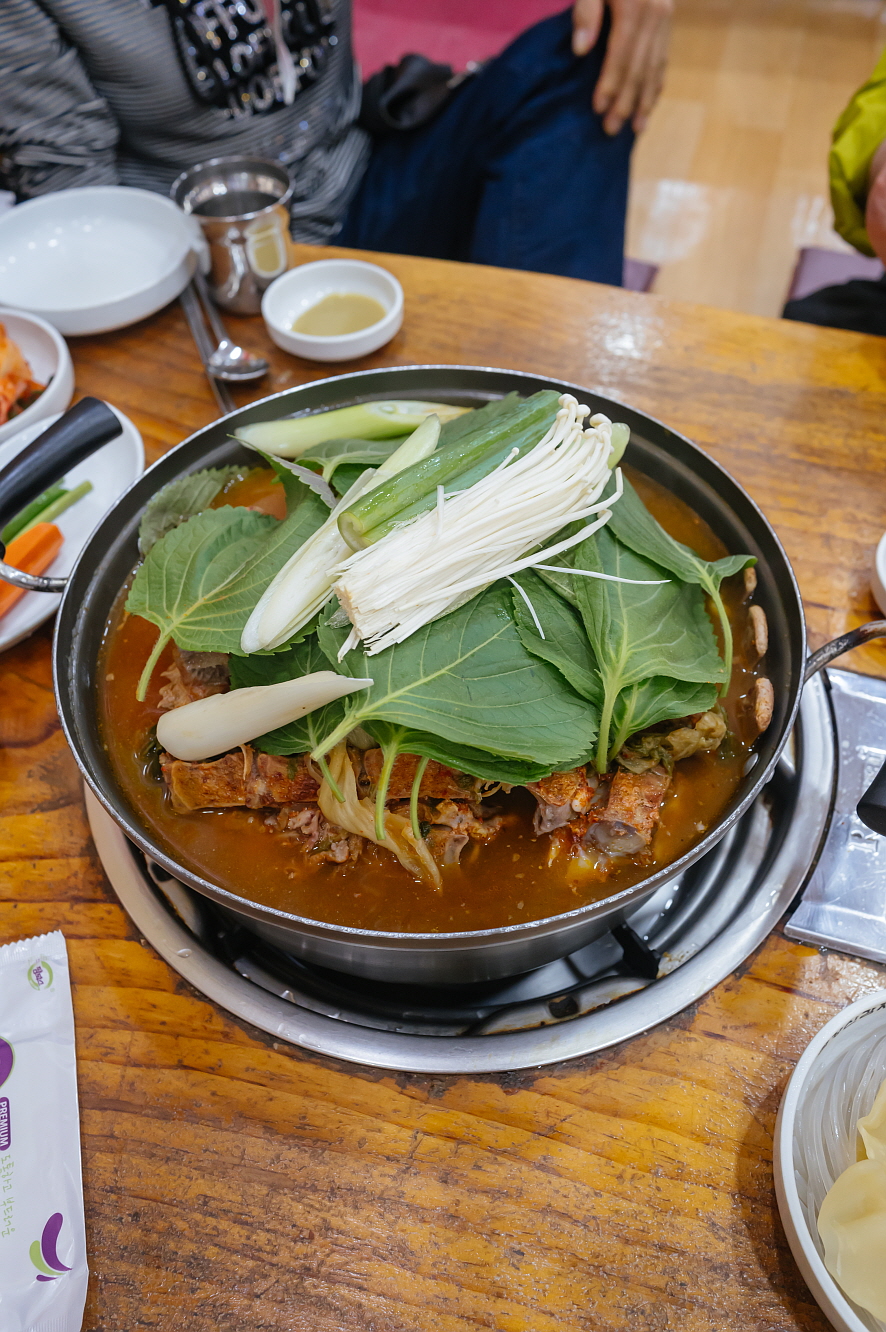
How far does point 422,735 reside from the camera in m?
1.07

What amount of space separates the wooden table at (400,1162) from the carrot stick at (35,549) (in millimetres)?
455

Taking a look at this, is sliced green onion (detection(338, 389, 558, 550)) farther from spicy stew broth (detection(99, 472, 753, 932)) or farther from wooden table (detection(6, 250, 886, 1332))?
wooden table (detection(6, 250, 886, 1332))

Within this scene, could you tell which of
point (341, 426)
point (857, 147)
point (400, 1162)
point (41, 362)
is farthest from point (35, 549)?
point (857, 147)

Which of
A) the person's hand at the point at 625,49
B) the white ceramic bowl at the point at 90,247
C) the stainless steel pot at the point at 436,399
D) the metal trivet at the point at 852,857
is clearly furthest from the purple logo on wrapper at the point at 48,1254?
the person's hand at the point at 625,49

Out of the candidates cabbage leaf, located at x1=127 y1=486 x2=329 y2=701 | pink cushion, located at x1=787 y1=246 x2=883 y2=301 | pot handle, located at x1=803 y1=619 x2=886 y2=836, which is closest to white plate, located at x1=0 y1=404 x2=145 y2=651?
cabbage leaf, located at x1=127 y1=486 x2=329 y2=701

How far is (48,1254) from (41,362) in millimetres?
1930

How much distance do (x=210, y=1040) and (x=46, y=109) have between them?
2.77 m

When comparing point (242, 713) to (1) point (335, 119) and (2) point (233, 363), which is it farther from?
(1) point (335, 119)

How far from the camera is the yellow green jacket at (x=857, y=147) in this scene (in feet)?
7.00

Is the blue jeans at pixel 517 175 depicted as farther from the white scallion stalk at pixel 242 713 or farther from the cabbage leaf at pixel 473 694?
the white scallion stalk at pixel 242 713

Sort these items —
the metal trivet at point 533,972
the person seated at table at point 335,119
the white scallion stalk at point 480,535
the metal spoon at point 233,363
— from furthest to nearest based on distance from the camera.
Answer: the person seated at table at point 335,119 → the metal spoon at point 233,363 → the metal trivet at point 533,972 → the white scallion stalk at point 480,535

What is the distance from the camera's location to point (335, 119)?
298cm

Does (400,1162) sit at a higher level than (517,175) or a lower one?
lower

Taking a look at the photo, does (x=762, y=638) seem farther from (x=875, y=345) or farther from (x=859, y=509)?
(x=875, y=345)
